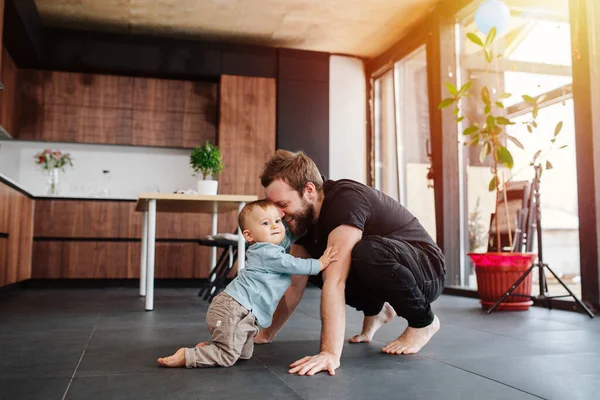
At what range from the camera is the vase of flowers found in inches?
251

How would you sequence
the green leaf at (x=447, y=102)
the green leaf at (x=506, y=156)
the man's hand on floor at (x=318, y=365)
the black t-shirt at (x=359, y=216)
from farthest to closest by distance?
the green leaf at (x=447, y=102) → the green leaf at (x=506, y=156) → the black t-shirt at (x=359, y=216) → the man's hand on floor at (x=318, y=365)

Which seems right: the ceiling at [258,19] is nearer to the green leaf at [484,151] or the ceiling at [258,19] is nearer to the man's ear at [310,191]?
the green leaf at [484,151]

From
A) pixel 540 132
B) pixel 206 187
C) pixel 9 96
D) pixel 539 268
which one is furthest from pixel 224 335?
pixel 9 96

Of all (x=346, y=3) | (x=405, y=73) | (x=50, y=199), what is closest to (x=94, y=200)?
(x=50, y=199)

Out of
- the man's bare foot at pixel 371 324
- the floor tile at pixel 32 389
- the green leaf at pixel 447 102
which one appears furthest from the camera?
the green leaf at pixel 447 102

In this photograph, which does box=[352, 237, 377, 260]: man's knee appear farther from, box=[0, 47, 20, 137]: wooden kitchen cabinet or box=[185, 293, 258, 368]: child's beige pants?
box=[0, 47, 20, 137]: wooden kitchen cabinet

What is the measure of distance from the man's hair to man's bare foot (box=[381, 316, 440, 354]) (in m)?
0.66

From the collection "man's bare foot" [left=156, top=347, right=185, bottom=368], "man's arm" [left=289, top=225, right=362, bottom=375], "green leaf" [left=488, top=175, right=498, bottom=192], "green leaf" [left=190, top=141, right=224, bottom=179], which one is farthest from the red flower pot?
"man's bare foot" [left=156, top=347, right=185, bottom=368]

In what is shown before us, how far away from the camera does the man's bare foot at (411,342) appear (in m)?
2.05

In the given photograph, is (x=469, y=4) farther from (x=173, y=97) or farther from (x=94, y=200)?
(x=94, y=200)

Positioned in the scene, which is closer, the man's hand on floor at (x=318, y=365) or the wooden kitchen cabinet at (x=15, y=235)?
the man's hand on floor at (x=318, y=365)

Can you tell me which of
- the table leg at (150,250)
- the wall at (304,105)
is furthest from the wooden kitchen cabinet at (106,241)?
the table leg at (150,250)

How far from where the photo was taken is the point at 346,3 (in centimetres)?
553

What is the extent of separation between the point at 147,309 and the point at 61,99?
12.0ft
